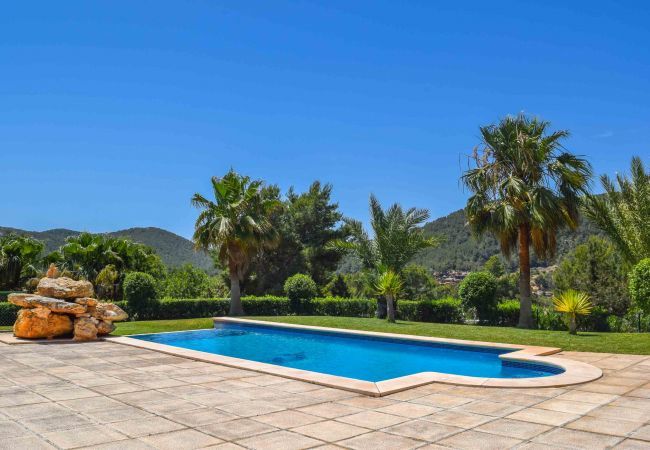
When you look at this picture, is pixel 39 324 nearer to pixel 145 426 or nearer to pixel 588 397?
pixel 145 426

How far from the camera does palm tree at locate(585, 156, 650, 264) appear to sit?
677 inches

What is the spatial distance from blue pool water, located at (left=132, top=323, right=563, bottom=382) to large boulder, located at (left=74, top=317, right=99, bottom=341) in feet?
7.73

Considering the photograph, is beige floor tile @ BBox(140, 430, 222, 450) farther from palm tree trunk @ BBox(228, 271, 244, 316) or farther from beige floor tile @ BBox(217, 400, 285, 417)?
palm tree trunk @ BBox(228, 271, 244, 316)

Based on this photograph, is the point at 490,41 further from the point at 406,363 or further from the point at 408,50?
the point at 406,363

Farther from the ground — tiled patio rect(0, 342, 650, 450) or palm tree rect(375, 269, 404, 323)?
palm tree rect(375, 269, 404, 323)

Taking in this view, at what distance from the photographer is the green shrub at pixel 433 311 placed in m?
20.8

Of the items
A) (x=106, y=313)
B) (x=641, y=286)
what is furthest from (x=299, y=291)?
(x=641, y=286)

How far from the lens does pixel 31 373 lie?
8992 mm

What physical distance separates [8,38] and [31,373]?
11367 millimetres

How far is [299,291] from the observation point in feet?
80.6

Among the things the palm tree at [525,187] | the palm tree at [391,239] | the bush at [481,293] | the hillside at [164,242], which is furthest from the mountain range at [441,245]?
the palm tree at [525,187]

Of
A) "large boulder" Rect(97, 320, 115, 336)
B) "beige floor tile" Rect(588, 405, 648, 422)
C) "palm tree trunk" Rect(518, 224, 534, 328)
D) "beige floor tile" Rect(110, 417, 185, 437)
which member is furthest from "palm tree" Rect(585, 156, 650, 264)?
"beige floor tile" Rect(110, 417, 185, 437)

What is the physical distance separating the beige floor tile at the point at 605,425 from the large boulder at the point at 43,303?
13.0 m

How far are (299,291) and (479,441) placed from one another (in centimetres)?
1983
